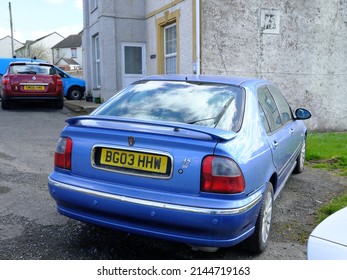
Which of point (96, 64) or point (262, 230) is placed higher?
point (96, 64)

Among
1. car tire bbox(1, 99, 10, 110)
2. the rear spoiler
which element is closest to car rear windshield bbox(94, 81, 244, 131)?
the rear spoiler

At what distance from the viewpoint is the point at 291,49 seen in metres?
10.3

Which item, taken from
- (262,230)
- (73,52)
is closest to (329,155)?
(262,230)

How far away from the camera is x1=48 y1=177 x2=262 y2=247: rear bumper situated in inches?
99.9

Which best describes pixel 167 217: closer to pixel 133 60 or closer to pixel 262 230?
pixel 262 230

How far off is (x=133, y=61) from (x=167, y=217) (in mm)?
11634

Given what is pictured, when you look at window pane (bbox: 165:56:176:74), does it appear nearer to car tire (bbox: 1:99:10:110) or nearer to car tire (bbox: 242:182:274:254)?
car tire (bbox: 1:99:10:110)

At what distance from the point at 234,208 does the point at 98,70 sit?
13.6 m

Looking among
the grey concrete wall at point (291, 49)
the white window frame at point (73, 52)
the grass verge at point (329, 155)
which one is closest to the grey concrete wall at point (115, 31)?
Answer: the grey concrete wall at point (291, 49)

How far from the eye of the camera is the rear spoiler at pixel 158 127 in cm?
267

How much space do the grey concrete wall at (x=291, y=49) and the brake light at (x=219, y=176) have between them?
22.5ft

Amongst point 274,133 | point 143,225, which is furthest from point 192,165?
point 274,133
